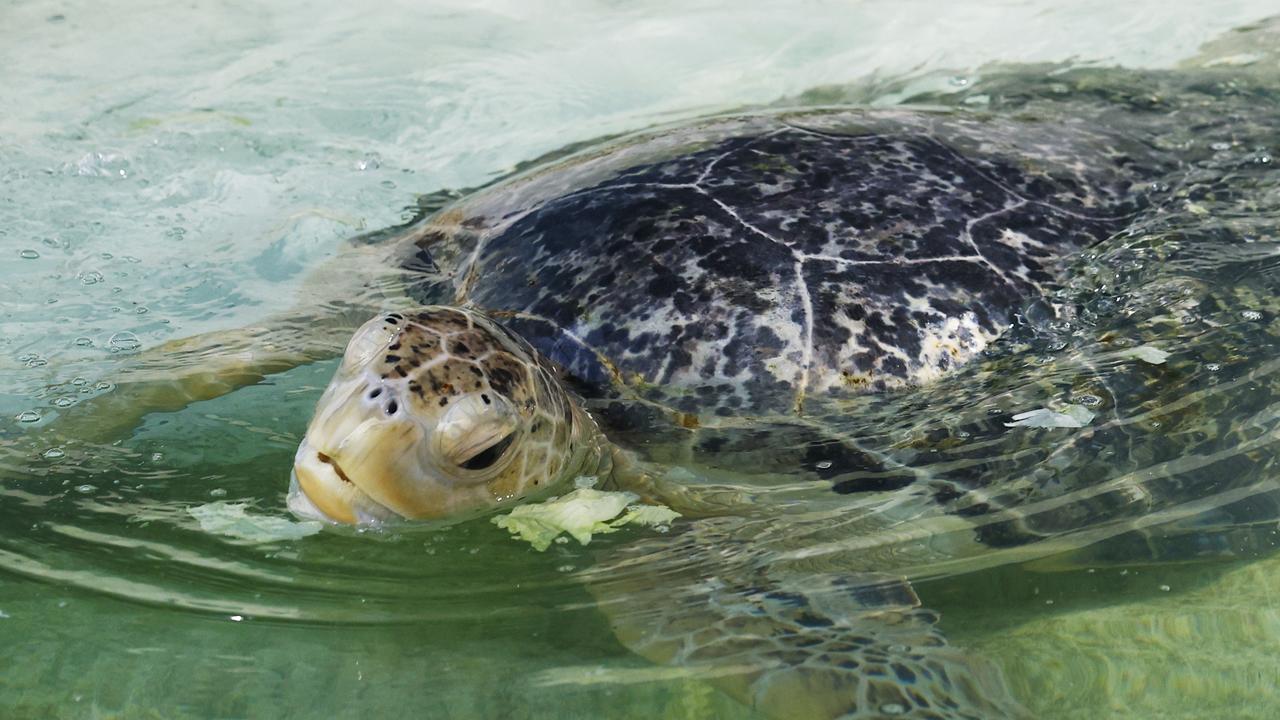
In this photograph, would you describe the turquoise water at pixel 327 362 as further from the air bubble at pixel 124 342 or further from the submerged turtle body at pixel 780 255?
the submerged turtle body at pixel 780 255

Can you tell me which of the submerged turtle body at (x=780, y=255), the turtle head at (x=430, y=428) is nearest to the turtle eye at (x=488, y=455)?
the turtle head at (x=430, y=428)

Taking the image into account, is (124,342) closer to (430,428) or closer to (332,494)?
(332,494)

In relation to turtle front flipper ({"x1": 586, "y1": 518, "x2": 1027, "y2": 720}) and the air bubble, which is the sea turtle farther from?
the air bubble

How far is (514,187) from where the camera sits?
15.2ft

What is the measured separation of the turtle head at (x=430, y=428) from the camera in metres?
2.81

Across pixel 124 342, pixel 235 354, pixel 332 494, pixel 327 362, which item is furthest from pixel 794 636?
pixel 124 342

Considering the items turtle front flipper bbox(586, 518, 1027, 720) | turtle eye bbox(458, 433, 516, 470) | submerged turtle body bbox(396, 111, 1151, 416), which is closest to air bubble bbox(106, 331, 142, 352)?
submerged turtle body bbox(396, 111, 1151, 416)

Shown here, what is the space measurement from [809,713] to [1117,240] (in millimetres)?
2272

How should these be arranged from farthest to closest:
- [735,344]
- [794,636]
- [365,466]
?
[735,344] < [365,466] < [794,636]

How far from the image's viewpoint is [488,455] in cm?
299

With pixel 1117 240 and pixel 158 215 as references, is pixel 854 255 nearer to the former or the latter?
pixel 1117 240

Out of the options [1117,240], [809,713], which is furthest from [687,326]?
[1117,240]

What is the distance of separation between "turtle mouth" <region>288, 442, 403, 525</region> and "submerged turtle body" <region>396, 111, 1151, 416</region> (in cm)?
87

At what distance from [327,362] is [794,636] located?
7.14 feet
